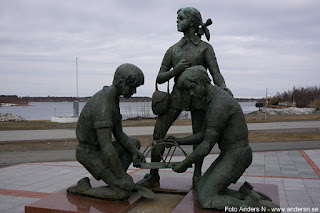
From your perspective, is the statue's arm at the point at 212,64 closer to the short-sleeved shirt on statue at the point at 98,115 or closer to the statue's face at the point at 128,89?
the statue's face at the point at 128,89

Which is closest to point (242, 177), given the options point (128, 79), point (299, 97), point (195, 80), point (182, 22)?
point (182, 22)

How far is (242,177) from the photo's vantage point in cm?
765

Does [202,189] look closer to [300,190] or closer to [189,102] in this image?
[189,102]

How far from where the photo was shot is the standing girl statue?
4859 mm

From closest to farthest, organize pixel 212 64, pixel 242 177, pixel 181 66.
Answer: pixel 181 66, pixel 212 64, pixel 242 177

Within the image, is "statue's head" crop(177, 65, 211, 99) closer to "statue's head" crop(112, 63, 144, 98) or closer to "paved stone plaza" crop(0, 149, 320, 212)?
"statue's head" crop(112, 63, 144, 98)

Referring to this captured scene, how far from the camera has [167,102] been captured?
487 centimetres

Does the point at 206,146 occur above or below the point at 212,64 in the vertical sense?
below

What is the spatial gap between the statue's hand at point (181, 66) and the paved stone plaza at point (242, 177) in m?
2.95

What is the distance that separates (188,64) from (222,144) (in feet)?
4.37

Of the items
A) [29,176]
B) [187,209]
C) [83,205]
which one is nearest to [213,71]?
[187,209]

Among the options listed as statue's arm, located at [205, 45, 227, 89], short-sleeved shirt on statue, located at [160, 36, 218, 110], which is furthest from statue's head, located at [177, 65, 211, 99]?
statue's arm, located at [205, 45, 227, 89]

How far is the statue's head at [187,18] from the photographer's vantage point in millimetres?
4875

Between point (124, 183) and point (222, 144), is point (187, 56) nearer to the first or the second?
point (222, 144)
